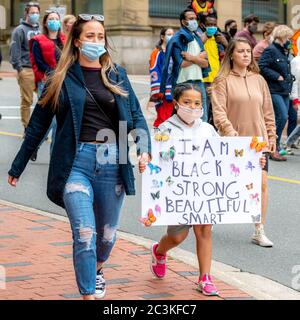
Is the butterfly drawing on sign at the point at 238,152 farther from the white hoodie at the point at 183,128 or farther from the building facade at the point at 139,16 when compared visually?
the building facade at the point at 139,16

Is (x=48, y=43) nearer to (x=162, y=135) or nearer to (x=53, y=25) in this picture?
(x=53, y=25)

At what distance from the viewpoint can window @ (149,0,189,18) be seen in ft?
A: 119

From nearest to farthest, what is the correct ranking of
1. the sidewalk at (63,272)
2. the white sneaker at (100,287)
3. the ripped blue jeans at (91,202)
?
the ripped blue jeans at (91,202), the white sneaker at (100,287), the sidewalk at (63,272)

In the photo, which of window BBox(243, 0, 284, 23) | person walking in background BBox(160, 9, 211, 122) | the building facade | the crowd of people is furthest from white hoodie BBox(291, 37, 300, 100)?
window BBox(243, 0, 284, 23)

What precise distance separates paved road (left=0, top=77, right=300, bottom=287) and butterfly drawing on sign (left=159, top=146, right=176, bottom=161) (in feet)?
4.31

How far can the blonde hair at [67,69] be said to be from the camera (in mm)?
5957

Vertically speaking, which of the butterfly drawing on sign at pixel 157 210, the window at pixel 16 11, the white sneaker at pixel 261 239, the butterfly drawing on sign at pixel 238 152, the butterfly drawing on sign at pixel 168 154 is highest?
the butterfly drawing on sign at pixel 168 154

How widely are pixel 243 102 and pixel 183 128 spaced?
1.60 metres

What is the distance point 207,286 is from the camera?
6504 mm

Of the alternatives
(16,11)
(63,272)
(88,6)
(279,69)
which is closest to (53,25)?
(279,69)

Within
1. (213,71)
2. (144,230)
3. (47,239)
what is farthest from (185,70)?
(47,239)

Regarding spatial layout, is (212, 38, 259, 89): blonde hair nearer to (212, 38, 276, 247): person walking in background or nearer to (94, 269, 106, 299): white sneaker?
(212, 38, 276, 247): person walking in background

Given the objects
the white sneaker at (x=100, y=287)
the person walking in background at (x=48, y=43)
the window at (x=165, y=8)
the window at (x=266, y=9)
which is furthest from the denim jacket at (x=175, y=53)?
the window at (x=266, y=9)
